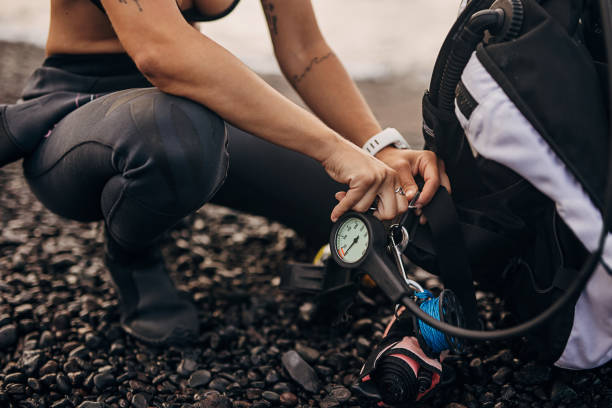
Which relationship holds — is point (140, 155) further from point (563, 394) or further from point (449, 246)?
point (563, 394)

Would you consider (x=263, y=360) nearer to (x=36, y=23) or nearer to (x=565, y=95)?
(x=565, y=95)

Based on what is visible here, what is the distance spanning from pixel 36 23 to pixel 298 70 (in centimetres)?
661

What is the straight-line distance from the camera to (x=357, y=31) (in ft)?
23.2

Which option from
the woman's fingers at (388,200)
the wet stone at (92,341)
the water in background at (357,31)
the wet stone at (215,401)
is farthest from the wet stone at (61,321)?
the water in background at (357,31)

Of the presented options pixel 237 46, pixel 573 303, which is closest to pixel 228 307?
pixel 573 303

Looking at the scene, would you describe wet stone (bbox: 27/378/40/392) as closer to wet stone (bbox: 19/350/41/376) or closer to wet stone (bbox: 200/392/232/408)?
wet stone (bbox: 19/350/41/376)

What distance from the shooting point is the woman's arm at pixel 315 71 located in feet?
5.63

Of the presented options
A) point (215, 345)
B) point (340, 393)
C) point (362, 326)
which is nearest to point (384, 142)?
point (362, 326)

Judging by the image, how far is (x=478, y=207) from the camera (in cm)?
133

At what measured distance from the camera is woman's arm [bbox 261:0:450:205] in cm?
172

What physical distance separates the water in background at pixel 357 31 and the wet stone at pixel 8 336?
456 cm

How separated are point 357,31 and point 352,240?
252 inches

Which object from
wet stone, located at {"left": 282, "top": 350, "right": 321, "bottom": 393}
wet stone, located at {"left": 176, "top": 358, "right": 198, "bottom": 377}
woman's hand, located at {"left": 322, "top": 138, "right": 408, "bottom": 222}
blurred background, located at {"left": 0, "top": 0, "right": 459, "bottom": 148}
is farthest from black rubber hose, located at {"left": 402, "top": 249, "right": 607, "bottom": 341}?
blurred background, located at {"left": 0, "top": 0, "right": 459, "bottom": 148}

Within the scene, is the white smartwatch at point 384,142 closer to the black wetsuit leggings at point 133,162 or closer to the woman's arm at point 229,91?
the woman's arm at point 229,91
